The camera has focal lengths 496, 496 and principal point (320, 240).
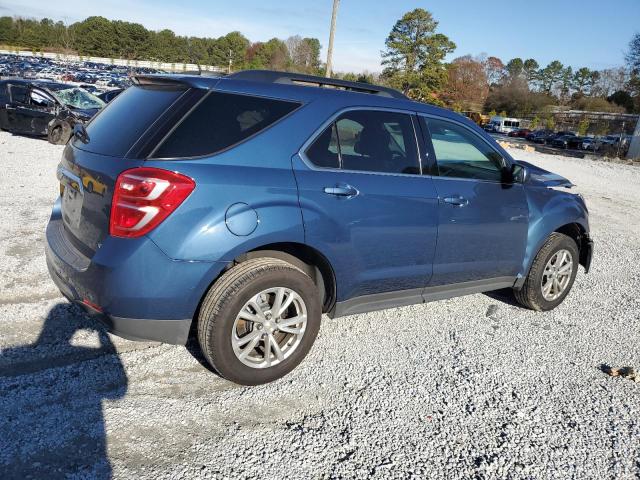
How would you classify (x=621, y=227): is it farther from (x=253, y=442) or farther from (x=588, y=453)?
(x=253, y=442)

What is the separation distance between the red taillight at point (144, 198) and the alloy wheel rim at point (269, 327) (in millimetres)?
717

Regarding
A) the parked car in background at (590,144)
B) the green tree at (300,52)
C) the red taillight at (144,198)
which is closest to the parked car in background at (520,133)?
the parked car in background at (590,144)

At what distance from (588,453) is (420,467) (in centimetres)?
101

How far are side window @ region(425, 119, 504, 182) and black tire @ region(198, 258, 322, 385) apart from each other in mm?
1466

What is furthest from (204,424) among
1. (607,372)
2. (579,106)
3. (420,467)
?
(579,106)

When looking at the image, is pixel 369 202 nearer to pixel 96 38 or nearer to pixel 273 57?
pixel 273 57

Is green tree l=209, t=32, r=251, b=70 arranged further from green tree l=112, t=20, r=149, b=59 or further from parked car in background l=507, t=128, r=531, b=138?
parked car in background l=507, t=128, r=531, b=138

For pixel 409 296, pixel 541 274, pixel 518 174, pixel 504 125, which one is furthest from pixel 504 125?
pixel 409 296

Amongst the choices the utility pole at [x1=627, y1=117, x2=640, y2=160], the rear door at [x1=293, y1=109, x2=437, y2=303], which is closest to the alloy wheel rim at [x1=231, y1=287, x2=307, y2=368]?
the rear door at [x1=293, y1=109, x2=437, y2=303]

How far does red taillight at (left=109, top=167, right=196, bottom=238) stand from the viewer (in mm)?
2572

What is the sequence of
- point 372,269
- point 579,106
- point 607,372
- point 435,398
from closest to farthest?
point 435,398
point 372,269
point 607,372
point 579,106

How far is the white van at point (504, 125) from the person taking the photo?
2309 inches

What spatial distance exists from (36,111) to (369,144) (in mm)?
12890

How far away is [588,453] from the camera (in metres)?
2.77
